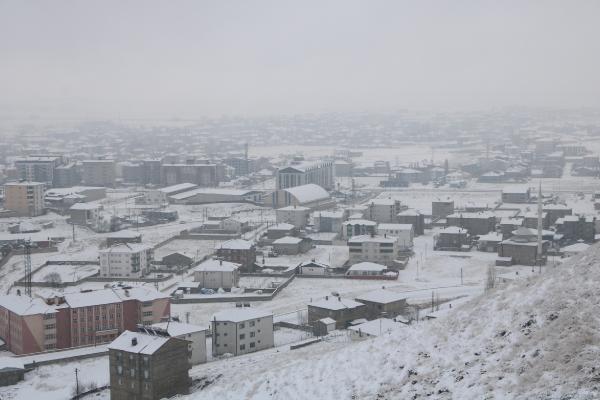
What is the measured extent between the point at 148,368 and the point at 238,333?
2.71 meters

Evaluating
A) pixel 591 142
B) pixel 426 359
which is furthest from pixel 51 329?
pixel 591 142

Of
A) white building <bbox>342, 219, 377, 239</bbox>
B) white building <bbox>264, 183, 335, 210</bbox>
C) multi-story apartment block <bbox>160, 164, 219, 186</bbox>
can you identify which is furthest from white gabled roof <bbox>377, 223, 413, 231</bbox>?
multi-story apartment block <bbox>160, 164, 219, 186</bbox>

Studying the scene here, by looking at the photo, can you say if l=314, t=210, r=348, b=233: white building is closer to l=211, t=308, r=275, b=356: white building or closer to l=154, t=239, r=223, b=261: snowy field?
l=154, t=239, r=223, b=261: snowy field

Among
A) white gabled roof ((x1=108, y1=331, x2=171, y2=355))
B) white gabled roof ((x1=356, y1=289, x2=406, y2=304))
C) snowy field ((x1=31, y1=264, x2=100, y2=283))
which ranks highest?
white gabled roof ((x1=108, y1=331, x2=171, y2=355))

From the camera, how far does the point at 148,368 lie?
9750 mm

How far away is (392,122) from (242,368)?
7901 cm

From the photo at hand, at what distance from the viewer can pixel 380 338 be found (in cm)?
776

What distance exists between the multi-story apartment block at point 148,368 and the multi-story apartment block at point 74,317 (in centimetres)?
290

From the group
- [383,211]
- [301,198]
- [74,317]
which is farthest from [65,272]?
[301,198]

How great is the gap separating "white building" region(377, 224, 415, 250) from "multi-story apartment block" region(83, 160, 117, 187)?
21275 millimetres

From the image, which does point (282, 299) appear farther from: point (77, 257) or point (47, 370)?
point (77, 257)

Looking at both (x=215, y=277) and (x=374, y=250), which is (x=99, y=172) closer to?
(x=374, y=250)

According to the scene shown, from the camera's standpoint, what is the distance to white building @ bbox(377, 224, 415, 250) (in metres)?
21.4

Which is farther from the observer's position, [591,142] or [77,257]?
[591,142]
